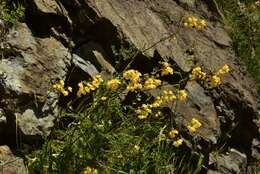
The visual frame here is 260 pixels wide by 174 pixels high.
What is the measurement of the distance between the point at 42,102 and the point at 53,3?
86cm

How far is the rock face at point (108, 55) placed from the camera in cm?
434

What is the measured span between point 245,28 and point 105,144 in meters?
4.04

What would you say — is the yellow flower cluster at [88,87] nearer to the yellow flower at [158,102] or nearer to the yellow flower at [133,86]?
the yellow flower at [133,86]

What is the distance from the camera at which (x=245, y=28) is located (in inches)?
306

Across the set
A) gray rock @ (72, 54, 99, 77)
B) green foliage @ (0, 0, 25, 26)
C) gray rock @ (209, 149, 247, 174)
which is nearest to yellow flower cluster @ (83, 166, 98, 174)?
gray rock @ (72, 54, 99, 77)

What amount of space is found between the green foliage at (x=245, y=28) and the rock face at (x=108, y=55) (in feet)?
2.50

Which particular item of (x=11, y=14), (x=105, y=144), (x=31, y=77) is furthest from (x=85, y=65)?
(x=105, y=144)

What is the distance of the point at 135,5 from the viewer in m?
5.74

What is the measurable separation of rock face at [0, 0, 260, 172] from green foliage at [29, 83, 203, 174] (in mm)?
240

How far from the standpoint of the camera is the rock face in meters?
4.34

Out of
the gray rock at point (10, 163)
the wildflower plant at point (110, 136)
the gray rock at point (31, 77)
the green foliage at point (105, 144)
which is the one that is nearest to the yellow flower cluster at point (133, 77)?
the wildflower plant at point (110, 136)

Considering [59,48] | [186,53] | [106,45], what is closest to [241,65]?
[186,53]

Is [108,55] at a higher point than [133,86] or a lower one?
lower

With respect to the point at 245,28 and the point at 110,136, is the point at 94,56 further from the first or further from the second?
the point at 245,28
